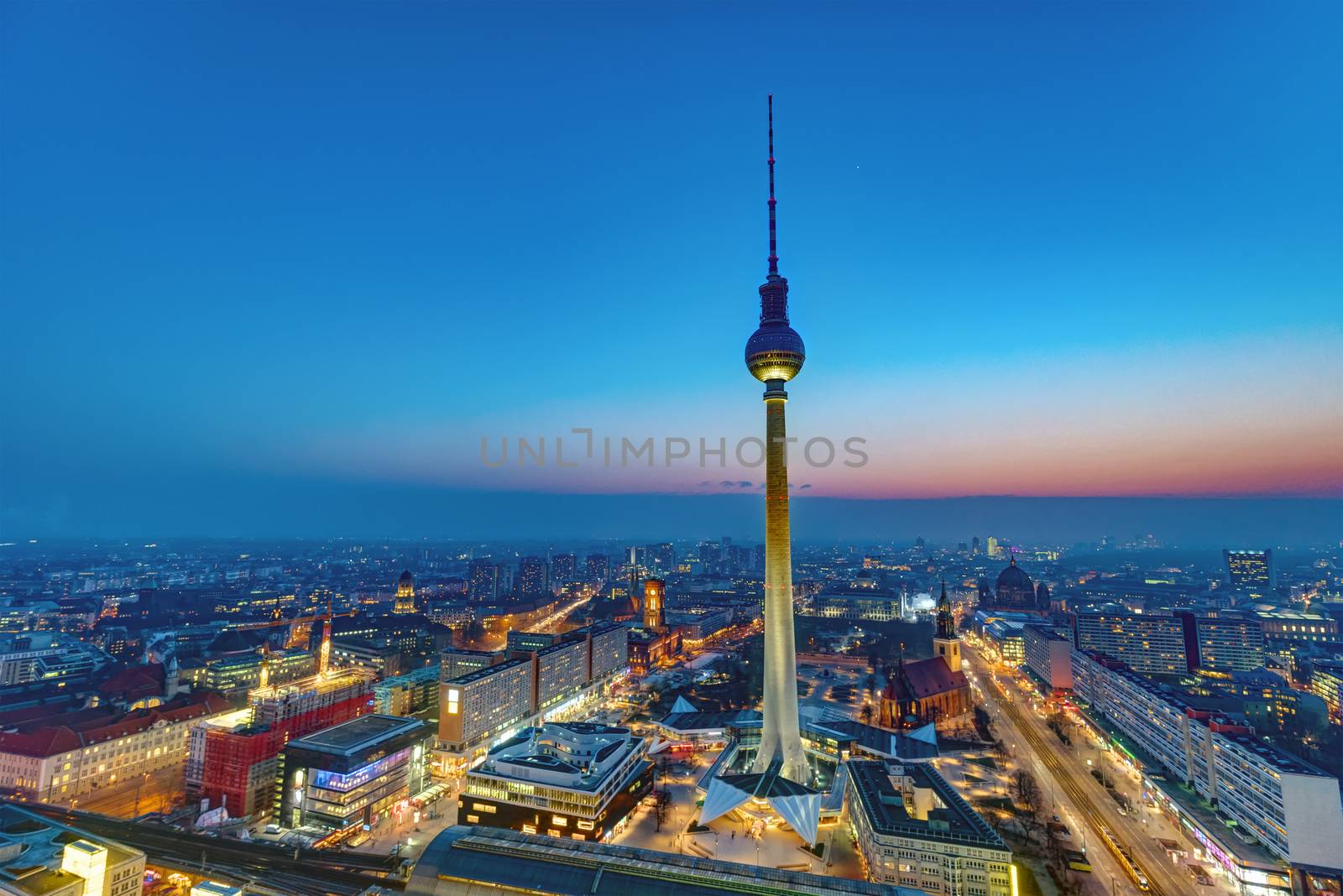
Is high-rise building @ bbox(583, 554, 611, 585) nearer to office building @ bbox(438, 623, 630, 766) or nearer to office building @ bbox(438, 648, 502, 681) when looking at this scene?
office building @ bbox(438, 623, 630, 766)

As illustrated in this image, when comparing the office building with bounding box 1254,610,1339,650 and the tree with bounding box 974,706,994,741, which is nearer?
the tree with bounding box 974,706,994,741

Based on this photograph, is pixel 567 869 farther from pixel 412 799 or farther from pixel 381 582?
pixel 381 582

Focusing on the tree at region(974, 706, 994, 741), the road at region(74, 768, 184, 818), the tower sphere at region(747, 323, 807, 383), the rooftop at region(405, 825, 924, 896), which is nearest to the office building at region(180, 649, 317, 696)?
the road at region(74, 768, 184, 818)

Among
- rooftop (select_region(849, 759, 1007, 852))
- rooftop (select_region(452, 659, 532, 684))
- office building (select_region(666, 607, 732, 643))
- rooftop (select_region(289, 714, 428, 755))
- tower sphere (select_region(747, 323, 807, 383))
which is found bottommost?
office building (select_region(666, 607, 732, 643))

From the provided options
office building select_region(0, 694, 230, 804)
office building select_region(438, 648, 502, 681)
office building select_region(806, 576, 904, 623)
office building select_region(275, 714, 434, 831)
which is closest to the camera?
office building select_region(275, 714, 434, 831)

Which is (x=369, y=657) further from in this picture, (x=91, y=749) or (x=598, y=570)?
(x=598, y=570)
